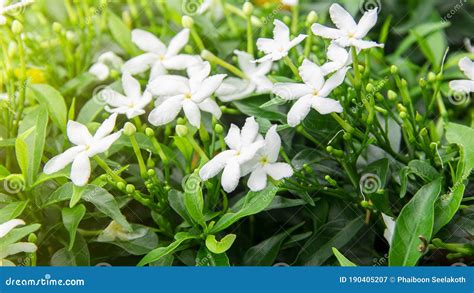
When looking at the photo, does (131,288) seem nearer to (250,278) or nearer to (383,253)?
(250,278)

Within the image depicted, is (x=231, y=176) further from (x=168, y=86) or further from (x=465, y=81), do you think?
(x=465, y=81)

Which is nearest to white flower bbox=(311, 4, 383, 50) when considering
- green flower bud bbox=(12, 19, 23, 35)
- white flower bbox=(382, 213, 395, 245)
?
white flower bbox=(382, 213, 395, 245)

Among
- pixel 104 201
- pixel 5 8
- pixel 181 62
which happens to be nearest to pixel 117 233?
pixel 104 201

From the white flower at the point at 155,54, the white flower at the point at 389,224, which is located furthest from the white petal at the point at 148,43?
the white flower at the point at 389,224

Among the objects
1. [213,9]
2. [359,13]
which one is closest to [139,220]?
[213,9]

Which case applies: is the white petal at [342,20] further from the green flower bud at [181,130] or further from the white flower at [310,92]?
the green flower bud at [181,130]

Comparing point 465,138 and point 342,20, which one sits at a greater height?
point 342,20
